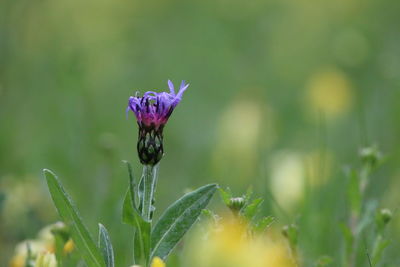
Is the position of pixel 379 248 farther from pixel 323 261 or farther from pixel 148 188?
pixel 148 188

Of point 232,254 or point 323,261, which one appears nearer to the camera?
point 232,254

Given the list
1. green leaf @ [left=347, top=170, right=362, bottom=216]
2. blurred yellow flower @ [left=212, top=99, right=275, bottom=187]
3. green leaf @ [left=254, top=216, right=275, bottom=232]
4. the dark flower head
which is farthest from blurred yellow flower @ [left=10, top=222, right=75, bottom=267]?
blurred yellow flower @ [left=212, top=99, right=275, bottom=187]

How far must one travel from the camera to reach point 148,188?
49.3 inches

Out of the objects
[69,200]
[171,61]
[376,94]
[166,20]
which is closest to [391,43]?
[376,94]

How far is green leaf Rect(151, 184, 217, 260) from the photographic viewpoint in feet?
4.15

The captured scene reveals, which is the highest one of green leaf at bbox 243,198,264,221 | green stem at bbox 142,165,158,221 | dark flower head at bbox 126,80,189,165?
dark flower head at bbox 126,80,189,165

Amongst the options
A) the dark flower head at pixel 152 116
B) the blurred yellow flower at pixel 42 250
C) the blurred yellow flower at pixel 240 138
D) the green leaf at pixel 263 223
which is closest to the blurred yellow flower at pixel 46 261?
the blurred yellow flower at pixel 42 250

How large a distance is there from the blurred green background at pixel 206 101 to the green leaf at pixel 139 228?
1.69 feet

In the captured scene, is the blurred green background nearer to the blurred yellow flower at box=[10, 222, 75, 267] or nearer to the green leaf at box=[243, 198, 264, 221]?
the blurred yellow flower at box=[10, 222, 75, 267]

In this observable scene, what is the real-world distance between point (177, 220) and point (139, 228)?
84 millimetres

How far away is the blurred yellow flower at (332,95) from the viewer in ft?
13.1

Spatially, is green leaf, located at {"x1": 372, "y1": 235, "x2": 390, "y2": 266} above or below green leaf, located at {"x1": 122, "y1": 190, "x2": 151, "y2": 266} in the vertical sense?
below

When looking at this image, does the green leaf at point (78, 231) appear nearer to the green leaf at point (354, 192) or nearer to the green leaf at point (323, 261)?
the green leaf at point (323, 261)

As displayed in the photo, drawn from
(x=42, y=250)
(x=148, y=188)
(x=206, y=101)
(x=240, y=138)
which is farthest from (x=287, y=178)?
(x=206, y=101)
